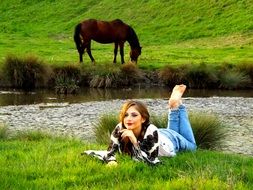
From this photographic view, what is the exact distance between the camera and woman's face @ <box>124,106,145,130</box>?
8.60 meters

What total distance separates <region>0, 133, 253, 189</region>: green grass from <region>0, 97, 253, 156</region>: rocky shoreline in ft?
15.6

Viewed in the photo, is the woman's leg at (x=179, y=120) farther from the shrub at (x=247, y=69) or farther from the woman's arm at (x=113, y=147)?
the shrub at (x=247, y=69)

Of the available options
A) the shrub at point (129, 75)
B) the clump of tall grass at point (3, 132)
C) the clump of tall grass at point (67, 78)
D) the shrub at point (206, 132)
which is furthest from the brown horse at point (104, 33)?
the shrub at point (206, 132)

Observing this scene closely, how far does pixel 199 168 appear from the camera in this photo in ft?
26.7

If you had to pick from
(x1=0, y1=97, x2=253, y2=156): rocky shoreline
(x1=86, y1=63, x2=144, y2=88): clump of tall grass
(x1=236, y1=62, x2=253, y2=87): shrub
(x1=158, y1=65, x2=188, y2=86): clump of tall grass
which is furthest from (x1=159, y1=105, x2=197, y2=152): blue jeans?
(x1=236, y1=62, x2=253, y2=87): shrub

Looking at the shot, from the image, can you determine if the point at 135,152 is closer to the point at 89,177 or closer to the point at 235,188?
the point at 89,177

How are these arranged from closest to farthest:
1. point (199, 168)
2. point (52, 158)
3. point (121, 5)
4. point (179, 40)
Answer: point (199, 168) < point (52, 158) < point (179, 40) < point (121, 5)

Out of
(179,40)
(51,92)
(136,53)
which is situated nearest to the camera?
(51,92)

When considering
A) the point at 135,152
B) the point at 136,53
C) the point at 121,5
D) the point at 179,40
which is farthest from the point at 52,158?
the point at 121,5

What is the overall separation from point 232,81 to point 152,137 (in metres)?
20.2

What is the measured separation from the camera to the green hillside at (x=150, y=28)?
36625 mm

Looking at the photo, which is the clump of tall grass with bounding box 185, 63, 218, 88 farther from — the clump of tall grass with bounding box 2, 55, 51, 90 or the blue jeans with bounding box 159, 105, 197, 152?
the blue jeans with bounding box 159, 105, 197, 152

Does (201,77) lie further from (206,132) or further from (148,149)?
(148,149)

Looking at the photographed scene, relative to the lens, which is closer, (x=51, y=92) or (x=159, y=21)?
(x=51, y=92)
